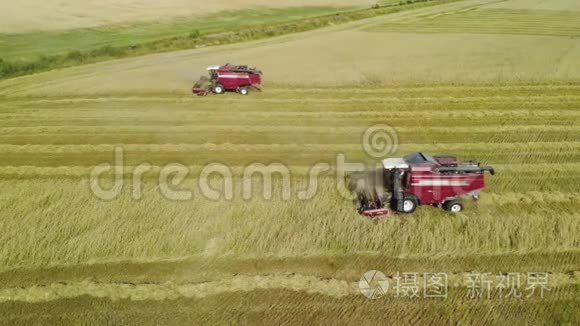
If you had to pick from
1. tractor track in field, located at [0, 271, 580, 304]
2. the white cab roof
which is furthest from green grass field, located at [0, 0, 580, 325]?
the white cab roof

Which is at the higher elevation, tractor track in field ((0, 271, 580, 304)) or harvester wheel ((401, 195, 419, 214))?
harvester wheel ((401, 195, 419, 214))

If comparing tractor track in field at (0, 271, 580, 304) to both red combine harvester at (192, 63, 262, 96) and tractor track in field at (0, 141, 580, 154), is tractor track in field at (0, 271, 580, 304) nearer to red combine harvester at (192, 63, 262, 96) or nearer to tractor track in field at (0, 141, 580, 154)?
tractor track in field at (0, 141, 580, 154)

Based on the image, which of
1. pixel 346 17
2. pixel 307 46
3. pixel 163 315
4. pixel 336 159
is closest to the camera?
pixel 163 315

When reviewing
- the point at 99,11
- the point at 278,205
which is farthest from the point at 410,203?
the point at 99,11

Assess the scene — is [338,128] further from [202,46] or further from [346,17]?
[346,17]

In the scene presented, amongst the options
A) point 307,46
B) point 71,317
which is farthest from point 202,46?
point 71,317

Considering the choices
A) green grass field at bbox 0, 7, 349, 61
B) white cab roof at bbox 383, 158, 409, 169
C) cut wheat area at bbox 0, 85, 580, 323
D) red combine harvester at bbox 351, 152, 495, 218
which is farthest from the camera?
green grass field at bbox 0, 7, 349, 61

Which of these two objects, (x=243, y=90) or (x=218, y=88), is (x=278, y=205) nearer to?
(x=243, y=90)
